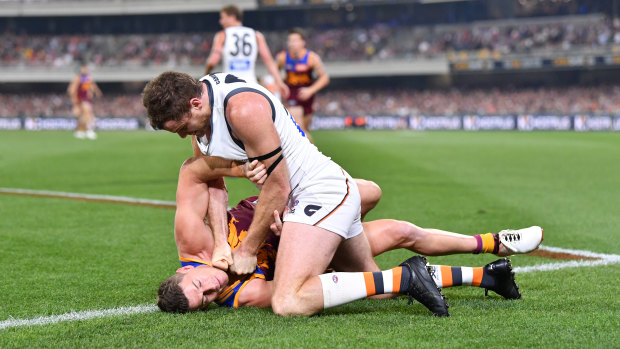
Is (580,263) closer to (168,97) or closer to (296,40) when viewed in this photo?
(168,97)

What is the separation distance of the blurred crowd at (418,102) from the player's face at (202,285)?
132 feet

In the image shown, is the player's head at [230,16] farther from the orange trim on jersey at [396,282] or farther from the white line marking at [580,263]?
the orange trim on jersey at [396,282]

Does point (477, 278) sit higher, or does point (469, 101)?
point (477, 278)

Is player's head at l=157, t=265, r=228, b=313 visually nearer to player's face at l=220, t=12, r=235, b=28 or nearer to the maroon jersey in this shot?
player's face at l=220, t=12, r=235, b=28

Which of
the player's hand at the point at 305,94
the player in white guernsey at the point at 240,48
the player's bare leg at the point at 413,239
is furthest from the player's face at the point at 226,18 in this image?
the player's bare leg at the point at 413,239

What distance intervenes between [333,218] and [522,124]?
123 feet

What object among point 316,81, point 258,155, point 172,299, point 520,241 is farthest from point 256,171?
point 316,81

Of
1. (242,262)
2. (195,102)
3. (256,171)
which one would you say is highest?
(195,102)

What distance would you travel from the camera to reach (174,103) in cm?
409

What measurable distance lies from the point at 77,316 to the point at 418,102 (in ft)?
163

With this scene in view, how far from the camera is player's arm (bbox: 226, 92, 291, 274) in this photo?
416cm

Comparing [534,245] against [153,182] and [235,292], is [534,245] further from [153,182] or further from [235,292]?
Answer: [153,182]

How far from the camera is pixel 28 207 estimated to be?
9180 millimetres

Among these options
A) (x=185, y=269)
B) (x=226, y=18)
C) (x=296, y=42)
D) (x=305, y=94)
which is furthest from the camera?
(x=296, y=42)
